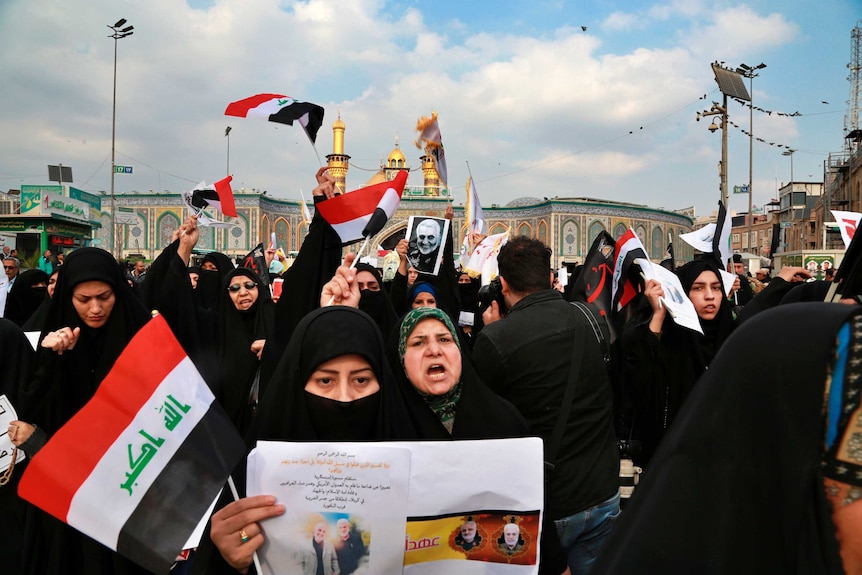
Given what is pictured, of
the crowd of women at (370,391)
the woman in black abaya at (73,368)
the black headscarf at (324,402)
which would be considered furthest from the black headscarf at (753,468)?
the woman in black abaya at (73,368)

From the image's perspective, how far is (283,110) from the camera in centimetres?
402

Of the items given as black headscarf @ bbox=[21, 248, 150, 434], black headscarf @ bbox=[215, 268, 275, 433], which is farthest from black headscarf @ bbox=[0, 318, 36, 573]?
black headscarf @ bbox=[215, 268, 275, 433]

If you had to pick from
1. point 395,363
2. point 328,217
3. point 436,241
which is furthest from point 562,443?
point 436,241

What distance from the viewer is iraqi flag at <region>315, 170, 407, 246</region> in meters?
3.49

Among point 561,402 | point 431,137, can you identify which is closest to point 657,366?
point 561,402

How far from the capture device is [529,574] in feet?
4.96

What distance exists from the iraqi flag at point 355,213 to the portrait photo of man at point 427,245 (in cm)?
200

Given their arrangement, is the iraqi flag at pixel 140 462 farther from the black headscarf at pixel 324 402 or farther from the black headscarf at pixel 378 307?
the black headscarf at pixel 378 307

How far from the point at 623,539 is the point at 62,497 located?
1272mm

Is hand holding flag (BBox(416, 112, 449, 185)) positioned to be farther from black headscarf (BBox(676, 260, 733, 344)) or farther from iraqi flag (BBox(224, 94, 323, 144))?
black headscarf (BBox(676, 260, 733, 344))

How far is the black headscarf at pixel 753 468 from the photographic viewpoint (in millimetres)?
754

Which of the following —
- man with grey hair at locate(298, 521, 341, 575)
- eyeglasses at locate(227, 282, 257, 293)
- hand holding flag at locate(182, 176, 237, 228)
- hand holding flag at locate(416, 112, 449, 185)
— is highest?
hand holding flag at locate(416, 112, 449, 185)

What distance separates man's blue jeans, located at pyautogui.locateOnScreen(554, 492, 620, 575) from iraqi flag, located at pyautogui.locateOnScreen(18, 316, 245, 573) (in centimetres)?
128

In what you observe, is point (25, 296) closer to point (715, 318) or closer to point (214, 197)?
point (214, 197)
